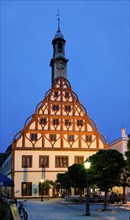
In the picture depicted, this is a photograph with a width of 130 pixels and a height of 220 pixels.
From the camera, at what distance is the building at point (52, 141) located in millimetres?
55406

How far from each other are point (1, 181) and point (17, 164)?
34.0 metres

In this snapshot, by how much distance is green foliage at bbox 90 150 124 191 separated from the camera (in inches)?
1139

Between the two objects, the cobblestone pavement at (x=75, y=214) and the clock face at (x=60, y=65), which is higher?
the clock face at (x=60, y=65)

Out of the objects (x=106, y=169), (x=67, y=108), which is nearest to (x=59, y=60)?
(x=67, y=108)

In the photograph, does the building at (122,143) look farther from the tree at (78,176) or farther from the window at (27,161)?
the tree at (78,176)

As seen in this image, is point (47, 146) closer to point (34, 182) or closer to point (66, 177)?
point (34, 182)

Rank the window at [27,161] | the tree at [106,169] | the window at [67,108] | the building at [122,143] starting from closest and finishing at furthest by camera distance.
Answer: the tree at [106,169]
the window at [27,161]
the building at [122,143]
the window at [67,108]

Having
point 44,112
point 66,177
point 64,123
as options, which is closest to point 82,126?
point 64,123

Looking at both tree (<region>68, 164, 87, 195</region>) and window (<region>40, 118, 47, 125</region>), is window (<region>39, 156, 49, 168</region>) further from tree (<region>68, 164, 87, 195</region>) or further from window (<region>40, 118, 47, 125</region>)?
tree (<region>68, 164, 87, 195</region>)

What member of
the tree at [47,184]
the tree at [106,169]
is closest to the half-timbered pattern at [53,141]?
the tree at [47,184]

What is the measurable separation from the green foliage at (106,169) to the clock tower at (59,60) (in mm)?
36453

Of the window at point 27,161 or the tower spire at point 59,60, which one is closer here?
the window at point 27,161

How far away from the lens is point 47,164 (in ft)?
185

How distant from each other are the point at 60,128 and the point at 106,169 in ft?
96.5
